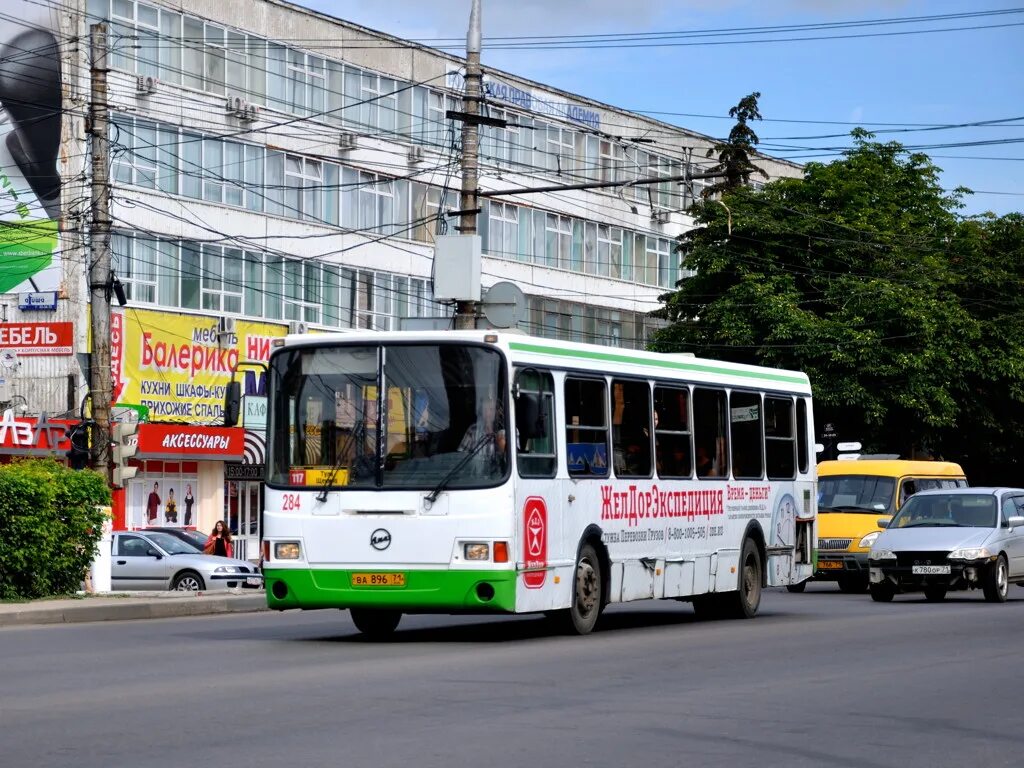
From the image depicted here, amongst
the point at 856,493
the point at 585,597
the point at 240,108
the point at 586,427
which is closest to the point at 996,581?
the point at 856,493

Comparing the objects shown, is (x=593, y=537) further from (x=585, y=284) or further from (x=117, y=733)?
(x=585, y=284)

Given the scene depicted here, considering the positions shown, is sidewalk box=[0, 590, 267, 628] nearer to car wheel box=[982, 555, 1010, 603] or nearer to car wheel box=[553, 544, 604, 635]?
car wheel box=[553, 544, 604, 635]

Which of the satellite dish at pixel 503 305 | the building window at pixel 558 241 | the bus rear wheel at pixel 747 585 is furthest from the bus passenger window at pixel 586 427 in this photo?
the building window at pixel 558 241

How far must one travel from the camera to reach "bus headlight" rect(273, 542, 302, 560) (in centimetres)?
1720

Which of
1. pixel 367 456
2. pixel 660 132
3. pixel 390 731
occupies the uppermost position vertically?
pixel 660 132

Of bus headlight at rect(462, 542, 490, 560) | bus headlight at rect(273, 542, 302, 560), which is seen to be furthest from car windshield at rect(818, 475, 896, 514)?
bus headlight at rect(273, 542, 302, 560)

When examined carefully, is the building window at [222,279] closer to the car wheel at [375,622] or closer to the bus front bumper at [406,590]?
the car wheel at [375,622]

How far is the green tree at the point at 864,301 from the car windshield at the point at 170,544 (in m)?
21.7

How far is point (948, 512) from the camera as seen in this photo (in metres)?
27.8

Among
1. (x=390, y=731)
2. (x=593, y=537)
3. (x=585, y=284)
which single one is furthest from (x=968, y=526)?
(x=585, y=284)

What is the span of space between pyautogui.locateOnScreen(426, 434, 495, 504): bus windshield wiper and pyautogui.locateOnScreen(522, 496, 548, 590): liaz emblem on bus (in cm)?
68

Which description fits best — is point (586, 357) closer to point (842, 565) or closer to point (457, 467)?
point (457, 467)

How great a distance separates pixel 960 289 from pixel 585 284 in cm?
1232

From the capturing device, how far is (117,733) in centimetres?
1005
